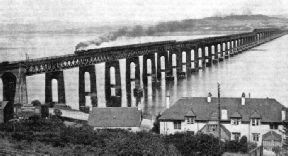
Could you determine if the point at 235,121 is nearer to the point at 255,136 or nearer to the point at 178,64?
the point at 255,136

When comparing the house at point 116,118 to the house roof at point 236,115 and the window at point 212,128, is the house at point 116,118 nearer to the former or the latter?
the window at point 212,128

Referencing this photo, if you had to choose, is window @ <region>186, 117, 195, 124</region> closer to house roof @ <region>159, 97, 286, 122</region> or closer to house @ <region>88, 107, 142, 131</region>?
house roof @ <region>159, 97, 286, 122</region>

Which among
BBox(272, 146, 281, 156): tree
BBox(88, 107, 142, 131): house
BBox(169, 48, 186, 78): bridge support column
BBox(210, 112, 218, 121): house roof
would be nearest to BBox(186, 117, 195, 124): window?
BBox(210, 112, 218, 121): house roof

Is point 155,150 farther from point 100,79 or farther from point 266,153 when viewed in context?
point 100,79

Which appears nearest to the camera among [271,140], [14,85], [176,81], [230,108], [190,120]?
[271,140]

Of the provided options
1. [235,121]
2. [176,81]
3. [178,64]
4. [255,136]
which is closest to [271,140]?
[255,136]

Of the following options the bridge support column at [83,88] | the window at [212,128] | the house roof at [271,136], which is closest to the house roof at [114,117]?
the window at [212,128]

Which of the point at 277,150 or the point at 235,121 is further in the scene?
the point at 235,121
